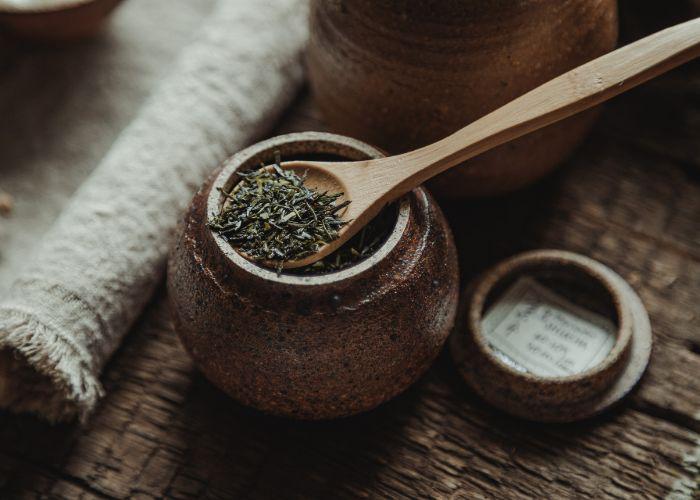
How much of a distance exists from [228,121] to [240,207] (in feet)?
Result: 1.34

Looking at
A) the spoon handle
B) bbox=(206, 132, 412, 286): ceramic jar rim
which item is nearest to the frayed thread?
bbox=(206, 132, 412, 286): ceramic jar rim

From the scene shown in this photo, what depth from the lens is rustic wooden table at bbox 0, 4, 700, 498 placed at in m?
1.00

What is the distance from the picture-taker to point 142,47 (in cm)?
159

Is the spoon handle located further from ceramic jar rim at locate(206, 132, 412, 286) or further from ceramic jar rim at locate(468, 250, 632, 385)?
ceramic jar rim at locate(468, 250, 632, 385)

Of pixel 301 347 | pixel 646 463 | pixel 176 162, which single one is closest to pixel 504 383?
Result: pixel 646 463

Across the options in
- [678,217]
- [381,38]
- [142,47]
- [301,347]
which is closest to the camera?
[301,347]

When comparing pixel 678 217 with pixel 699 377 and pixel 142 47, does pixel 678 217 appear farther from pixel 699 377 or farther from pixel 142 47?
pixel 142 47

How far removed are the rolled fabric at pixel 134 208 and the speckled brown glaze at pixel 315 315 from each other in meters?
0.17

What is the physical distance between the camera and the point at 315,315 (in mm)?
837

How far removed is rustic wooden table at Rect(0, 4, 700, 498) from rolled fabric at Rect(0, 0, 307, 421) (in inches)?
2.3

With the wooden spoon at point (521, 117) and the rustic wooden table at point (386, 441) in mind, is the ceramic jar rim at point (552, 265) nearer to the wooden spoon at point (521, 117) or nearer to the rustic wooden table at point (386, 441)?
the rustic wooden table at point (386, 441)

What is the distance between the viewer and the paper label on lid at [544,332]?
42.3 inches

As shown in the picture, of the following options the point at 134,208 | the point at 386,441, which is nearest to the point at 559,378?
the point at 386,441

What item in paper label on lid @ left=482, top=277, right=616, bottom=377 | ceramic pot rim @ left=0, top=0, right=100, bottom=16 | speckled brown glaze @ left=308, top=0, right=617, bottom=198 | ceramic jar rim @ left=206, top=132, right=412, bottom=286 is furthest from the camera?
ceramic pot rim @ left=0, top=0, right=100, bottom=16
